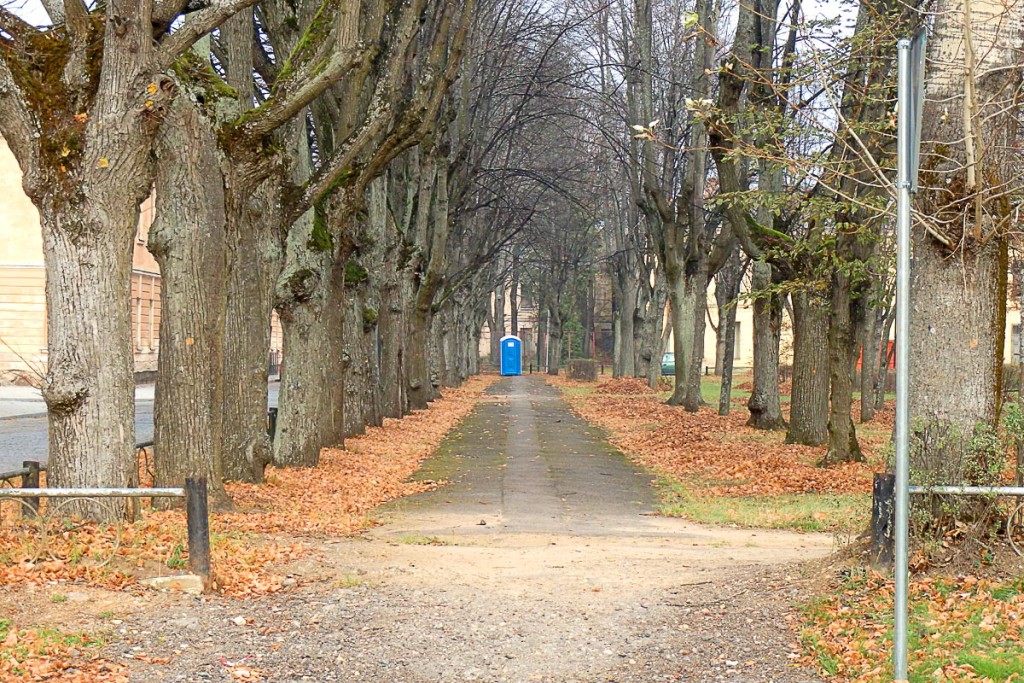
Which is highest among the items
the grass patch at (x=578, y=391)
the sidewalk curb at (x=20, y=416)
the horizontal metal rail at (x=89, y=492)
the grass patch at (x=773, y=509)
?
the horizontal metal rail at (x=89, y=492)

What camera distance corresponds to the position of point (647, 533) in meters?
12.4

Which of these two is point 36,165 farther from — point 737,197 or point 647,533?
point 737,197

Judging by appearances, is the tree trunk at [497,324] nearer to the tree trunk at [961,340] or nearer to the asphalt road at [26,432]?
the asphalt road at [26,432]

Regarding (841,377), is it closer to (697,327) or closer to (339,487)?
(339,487)

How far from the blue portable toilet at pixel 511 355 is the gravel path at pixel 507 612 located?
63.2 metres

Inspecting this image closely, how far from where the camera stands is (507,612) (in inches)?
319

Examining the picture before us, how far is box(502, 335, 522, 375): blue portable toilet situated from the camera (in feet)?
251

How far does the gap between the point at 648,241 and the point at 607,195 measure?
2345mm

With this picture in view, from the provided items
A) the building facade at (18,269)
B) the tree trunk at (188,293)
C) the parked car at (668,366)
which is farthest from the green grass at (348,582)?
the parked car at (668,366)

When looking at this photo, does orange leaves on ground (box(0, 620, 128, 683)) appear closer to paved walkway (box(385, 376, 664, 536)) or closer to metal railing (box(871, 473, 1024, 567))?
metal railing (box(871, 473, 1024, 567))

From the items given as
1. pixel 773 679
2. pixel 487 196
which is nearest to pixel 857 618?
pixel 773 679

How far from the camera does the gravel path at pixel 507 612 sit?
6.82 meters

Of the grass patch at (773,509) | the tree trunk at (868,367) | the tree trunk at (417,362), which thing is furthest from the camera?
the tree trunk at (417,362)

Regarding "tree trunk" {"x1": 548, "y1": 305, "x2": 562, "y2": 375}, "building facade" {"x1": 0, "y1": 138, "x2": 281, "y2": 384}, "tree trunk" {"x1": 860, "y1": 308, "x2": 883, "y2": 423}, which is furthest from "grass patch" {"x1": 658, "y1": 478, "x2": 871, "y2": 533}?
"tree trunk" {"x1": 548, "y1": 305, "x2": 562, "y2": 375}
